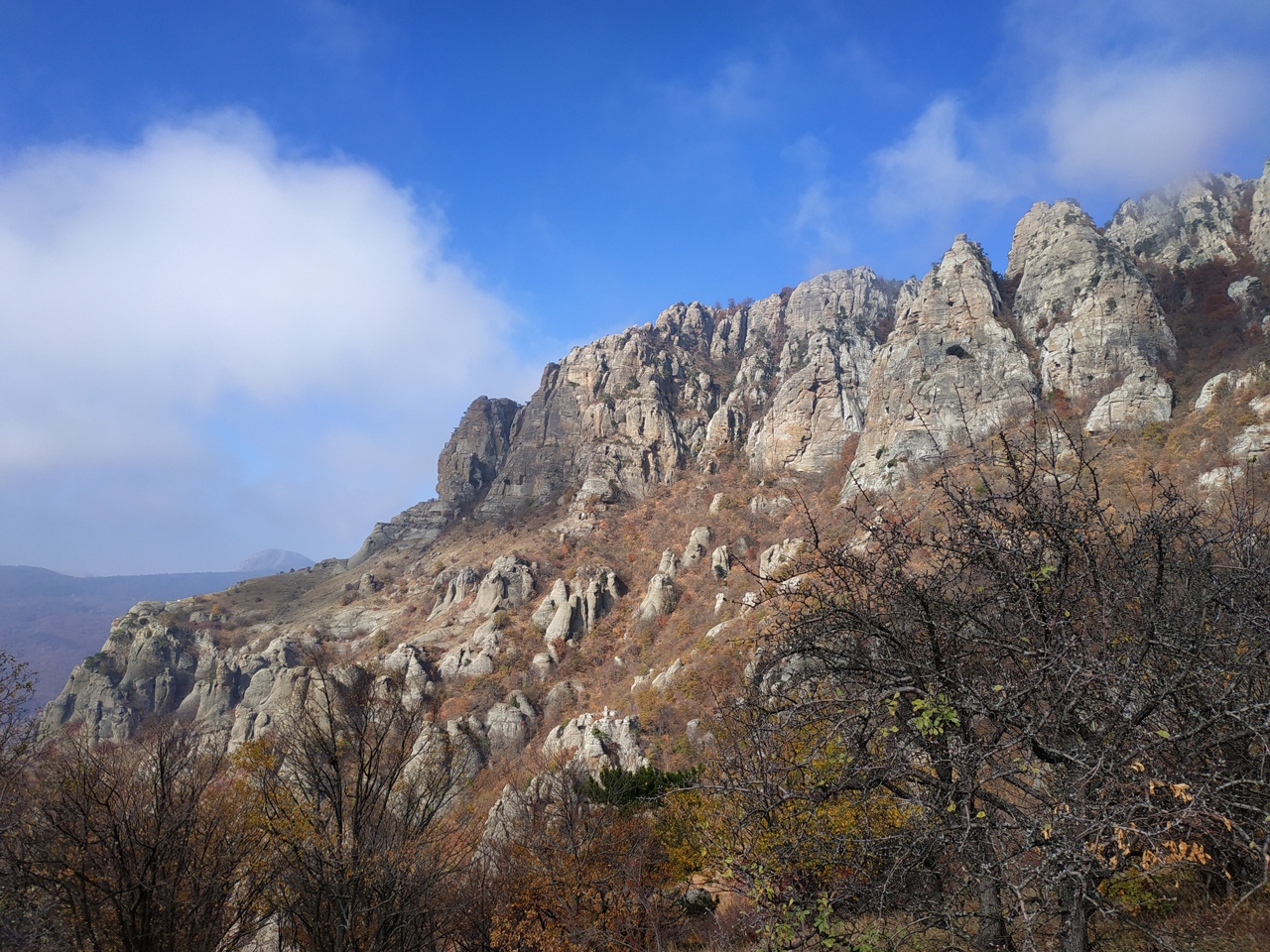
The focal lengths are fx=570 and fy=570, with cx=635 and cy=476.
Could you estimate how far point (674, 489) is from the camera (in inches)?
3794

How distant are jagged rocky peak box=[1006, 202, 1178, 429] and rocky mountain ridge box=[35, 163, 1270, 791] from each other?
0.32 m

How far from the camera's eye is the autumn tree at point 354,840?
1288 centimetres

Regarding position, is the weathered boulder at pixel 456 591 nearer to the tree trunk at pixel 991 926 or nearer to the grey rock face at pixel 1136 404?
the grey rock face at pixel 1136 404

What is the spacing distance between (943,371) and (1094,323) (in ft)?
55.6

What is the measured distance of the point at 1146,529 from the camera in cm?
542

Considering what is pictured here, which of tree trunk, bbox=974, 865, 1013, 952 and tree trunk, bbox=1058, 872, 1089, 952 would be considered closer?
tree trunk, bbox=1058, 872, 1089, 952

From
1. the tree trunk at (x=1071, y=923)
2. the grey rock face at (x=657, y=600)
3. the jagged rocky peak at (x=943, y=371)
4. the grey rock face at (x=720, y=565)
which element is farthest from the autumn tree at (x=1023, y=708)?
the jagged rocky peak at (x=943, y=371)

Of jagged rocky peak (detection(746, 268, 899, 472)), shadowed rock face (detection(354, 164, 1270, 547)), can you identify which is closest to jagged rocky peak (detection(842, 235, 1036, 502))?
shadowed rock face (detection(354, 164, 1270, 547))

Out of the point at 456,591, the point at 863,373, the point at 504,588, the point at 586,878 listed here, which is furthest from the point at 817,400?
the point at 586,878

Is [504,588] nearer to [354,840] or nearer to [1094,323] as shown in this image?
[354,840]

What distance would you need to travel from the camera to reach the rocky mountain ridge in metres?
56.6

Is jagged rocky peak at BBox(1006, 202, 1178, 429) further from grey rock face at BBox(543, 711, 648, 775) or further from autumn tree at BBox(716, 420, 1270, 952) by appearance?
autumn tree at BBox(716, 420, 1270, 952)

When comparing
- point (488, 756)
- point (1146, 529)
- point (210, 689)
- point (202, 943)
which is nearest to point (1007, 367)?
point (488, 756)

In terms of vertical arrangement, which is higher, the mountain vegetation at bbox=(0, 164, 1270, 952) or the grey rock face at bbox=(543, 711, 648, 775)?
the mountain vegetation at bbox=(0, 164, 1270, 952)
